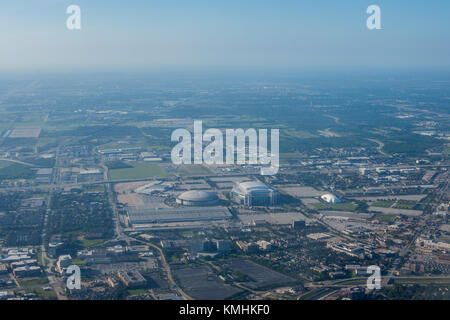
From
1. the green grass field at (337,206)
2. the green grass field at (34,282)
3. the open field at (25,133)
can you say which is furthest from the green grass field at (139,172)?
the green grass field at (34,282)

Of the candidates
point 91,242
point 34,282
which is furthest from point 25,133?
point 34,282

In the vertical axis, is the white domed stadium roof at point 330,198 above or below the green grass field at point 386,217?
above

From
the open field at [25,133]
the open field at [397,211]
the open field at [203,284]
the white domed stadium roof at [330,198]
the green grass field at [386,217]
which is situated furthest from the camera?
the open field at [25,133]

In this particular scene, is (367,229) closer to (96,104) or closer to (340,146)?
(340,146)

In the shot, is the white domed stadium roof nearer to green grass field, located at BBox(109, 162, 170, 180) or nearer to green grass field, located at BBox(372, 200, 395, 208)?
green grass field, located at BBox(372, 200, 395, 208)

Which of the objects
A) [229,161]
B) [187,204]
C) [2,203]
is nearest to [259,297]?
[187,204]

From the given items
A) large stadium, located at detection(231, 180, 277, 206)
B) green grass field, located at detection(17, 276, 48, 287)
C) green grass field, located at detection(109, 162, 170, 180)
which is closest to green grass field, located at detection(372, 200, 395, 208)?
large stadium, located at detection(231, 180, 277, 206)

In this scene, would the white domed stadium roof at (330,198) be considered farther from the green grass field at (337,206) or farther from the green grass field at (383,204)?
the green grass field at (383,204)
